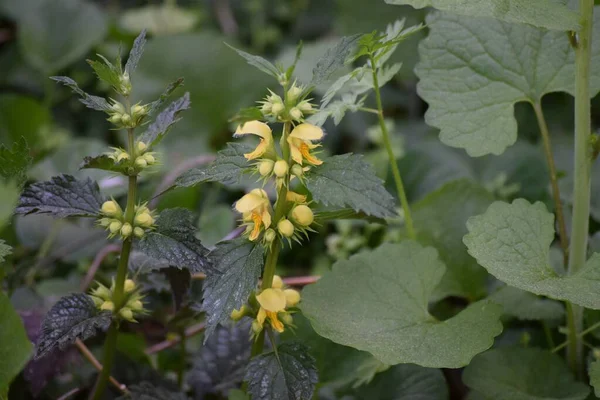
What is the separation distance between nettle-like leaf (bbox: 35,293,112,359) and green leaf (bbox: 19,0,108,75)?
1.19 m

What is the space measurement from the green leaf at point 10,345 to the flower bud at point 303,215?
0.32m

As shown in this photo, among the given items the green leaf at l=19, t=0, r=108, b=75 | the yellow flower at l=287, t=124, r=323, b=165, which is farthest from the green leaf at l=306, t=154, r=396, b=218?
the green leaf at l=19, t=0, r=108, b=75

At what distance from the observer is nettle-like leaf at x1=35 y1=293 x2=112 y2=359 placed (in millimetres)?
708

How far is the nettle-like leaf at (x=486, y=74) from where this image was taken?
925mm

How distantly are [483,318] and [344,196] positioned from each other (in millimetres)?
273

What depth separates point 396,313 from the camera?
837mm

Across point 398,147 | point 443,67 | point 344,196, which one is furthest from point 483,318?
point 398,147

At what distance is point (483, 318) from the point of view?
2.64ft

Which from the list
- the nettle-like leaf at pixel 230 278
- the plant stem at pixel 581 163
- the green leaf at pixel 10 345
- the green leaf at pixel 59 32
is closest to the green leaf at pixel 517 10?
the plant stem at pixel 581 163

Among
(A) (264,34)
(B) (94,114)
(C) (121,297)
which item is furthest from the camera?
(A) (264,34)

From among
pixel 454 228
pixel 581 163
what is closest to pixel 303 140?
pixel 581 163

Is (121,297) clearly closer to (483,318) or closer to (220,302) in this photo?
(220,302)

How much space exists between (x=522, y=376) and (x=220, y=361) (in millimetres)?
410

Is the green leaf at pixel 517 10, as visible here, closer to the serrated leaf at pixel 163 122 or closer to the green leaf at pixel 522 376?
the serrated leaf at pixel 163 122
